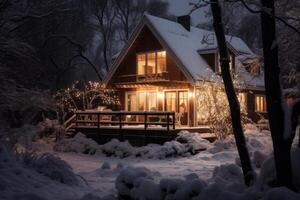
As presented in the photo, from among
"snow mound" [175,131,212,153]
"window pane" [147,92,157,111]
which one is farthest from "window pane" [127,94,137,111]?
"snow mound" [175,131,212,153]

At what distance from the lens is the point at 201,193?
6.97 m

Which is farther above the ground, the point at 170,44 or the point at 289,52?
the point at 170,44

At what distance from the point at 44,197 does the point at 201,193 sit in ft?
10.9

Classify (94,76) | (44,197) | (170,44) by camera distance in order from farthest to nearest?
(94,76), (170,44), (44,197)

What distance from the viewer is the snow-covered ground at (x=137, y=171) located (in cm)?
755

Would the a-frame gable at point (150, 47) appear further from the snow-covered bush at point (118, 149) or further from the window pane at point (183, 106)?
the snow-covered bush at point (118, 149)

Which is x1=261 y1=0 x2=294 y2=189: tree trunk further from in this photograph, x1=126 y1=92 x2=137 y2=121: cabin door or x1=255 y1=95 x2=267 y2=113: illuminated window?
x1=255 y1=95 x2=267 y2=113: illuminated window

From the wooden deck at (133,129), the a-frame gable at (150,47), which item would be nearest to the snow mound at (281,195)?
the wooden deck at (133,129)

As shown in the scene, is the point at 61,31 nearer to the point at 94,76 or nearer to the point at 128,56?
the point at 128,56

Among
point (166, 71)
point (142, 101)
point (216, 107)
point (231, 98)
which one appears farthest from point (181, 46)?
point (231, 98)

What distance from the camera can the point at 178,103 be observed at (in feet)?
88.2

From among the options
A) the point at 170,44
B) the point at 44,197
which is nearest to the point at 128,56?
the point at 170,44

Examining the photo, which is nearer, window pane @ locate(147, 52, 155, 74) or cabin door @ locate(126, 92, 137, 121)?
window pane @ locate(147, 52, 155, 74)

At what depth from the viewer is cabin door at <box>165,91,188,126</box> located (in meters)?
26.4
